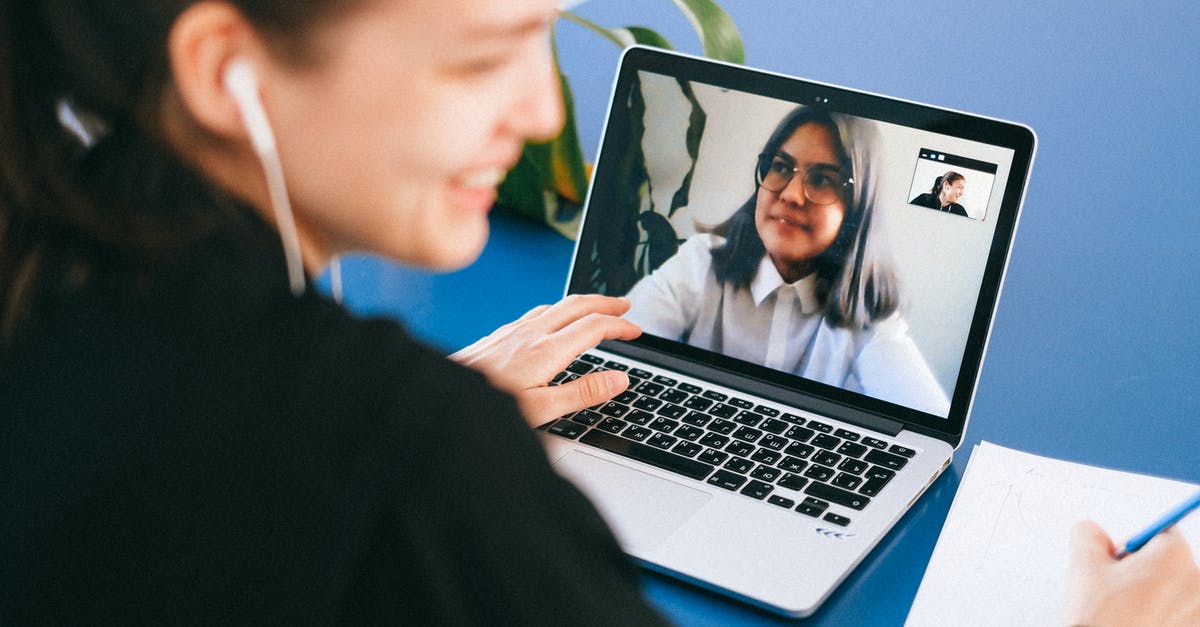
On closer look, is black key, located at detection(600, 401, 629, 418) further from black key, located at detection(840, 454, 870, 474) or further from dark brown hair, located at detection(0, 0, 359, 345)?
dark brown hair, located at detection(0, 0, 359, 345)

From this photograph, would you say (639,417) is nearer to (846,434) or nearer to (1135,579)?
(846,434)

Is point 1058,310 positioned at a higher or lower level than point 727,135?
lower

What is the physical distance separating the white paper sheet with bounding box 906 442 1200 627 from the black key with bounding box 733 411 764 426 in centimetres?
16

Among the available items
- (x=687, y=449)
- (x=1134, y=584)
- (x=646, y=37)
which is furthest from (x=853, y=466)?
(x=646, y=37)

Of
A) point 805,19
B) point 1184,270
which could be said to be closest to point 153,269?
point 1184,270

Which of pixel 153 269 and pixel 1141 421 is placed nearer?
pixel 153 269

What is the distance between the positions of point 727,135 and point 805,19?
53cm

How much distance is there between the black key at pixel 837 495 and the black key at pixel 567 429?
18cm

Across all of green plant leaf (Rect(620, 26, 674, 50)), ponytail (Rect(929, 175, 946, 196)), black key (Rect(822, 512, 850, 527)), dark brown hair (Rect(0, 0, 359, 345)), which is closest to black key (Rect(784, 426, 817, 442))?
black key (Rect(822, 512, 850, 527))

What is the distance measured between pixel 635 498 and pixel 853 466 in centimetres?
17

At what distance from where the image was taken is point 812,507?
774 millimetres

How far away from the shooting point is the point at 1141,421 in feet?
3.12

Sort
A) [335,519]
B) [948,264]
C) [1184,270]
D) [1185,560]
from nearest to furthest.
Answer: [335,519] → [1185,560] → [948,264] → [1184,270]

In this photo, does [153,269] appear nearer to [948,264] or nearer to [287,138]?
[287,138]
